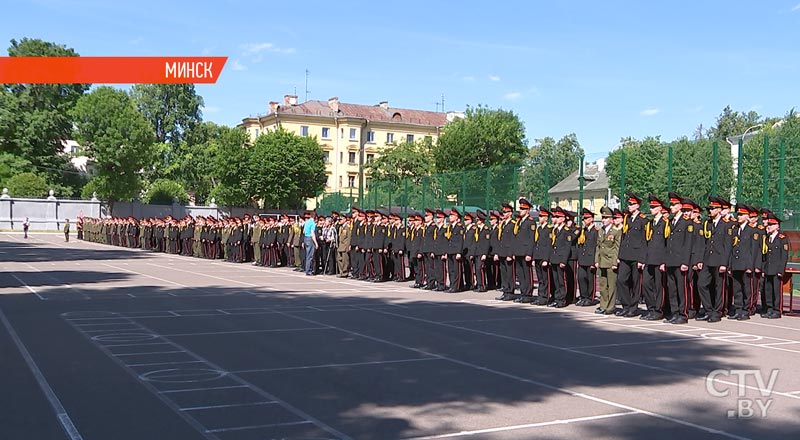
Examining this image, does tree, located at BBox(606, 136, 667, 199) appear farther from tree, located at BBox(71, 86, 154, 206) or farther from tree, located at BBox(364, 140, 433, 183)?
tree, located at BBox(71, 86, 154, 206)

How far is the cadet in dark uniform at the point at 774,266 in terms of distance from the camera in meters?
14.1

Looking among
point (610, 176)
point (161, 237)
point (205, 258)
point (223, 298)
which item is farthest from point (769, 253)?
point (161, 237)

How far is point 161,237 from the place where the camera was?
43.8 meters

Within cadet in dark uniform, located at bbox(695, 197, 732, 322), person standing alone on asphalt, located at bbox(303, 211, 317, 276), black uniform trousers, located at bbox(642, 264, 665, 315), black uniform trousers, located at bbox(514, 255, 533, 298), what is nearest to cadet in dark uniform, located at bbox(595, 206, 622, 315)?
black uniform trousers, located at bbox(642, 264, 665, 315)

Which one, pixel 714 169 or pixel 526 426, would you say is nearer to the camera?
pixel 526 426

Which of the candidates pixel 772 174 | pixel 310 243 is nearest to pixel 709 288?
pixel 772 174

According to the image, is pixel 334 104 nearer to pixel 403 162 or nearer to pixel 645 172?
pixel 403 162

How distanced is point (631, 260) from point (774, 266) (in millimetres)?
2385

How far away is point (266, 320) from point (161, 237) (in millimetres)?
32483

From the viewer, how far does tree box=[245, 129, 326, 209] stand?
7638cm

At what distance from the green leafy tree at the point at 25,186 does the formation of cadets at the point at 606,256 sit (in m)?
55.7

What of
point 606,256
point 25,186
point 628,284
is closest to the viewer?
point 628,284

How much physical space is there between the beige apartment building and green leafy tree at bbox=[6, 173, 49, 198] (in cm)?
2713

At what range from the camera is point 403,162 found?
76125 millimetres
